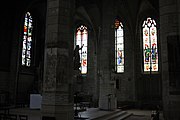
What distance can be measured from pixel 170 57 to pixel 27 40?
54.2 ft

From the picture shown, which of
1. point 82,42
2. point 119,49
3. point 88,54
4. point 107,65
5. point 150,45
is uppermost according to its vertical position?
point 82,42

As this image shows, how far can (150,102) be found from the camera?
19406 millimetres

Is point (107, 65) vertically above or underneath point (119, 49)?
underneath

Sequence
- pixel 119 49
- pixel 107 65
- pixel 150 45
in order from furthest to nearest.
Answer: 1. pixel 119 49
2. pixel 150 45
3. pixel 107 65

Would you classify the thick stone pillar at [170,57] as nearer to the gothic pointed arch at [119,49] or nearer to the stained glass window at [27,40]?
the gothic pointed arch at [119,49]

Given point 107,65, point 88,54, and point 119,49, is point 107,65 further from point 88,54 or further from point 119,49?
point 88,54

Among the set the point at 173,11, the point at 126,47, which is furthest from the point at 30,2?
the point at 173,11

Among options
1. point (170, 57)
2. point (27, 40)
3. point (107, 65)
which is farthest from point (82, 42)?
point (170, 57)

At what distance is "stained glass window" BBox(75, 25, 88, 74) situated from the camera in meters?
23.3

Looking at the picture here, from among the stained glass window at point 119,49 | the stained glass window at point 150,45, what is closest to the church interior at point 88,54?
the stained glass window at point 150,45

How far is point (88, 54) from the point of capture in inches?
910

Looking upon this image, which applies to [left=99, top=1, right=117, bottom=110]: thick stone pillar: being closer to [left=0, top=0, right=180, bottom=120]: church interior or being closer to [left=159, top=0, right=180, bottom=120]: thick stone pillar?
[left=0, top=0, right=180, bottom=120]: church interior

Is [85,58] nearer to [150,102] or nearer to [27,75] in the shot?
[27,75]

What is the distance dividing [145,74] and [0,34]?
14.6 m
